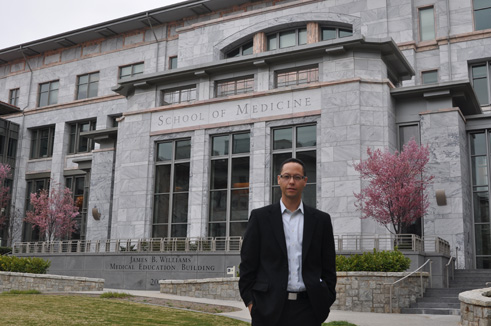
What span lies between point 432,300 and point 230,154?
47.2 ft

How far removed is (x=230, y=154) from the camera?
30531 millimetres

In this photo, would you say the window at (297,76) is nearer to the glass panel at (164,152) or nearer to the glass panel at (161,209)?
the glass panel at (164,152)

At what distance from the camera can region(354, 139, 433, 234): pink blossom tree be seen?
24656 millimetres

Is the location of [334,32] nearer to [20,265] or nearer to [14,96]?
[20,265]

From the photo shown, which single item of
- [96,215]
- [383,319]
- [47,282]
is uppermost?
[96,215]

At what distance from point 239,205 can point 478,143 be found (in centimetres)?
1305

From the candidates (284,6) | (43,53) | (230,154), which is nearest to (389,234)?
(230,154)

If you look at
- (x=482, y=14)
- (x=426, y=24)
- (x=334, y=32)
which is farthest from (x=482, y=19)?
(x=334, y=32)

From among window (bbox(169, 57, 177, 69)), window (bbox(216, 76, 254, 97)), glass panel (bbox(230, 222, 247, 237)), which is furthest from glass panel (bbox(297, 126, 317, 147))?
window (bbox(169, 57, 177, 69))

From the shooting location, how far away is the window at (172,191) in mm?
31250

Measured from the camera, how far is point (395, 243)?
2412cm

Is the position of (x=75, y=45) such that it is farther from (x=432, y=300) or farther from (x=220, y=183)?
(x=432, y=300)

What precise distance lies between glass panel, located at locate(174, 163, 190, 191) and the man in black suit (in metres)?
26.8

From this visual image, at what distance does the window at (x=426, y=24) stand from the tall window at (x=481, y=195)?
8095 mm
